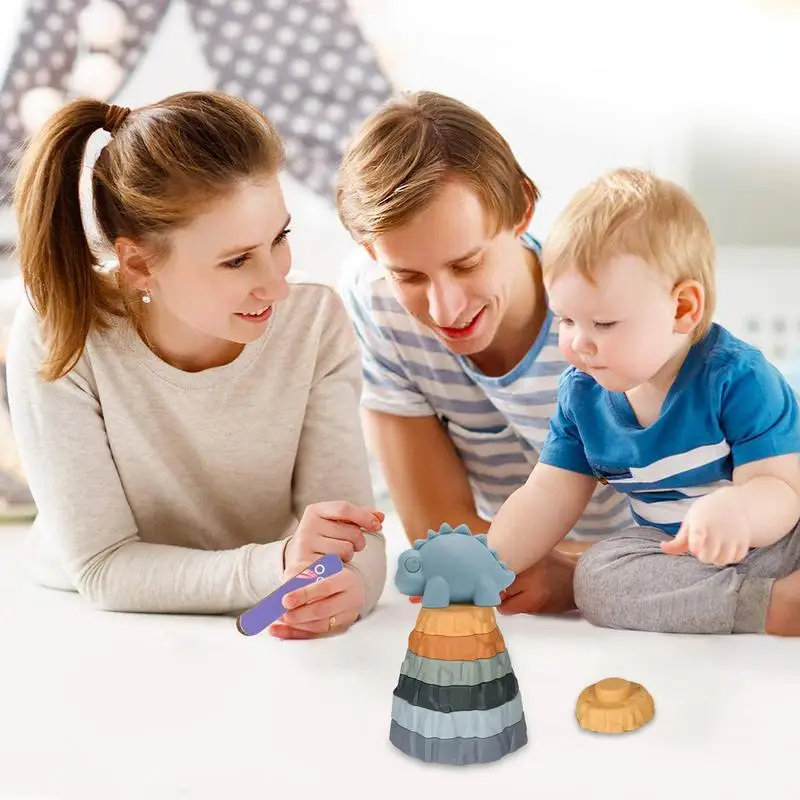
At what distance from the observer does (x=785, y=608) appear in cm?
94

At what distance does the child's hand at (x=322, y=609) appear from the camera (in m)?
0.98

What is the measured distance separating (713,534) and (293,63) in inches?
41.5

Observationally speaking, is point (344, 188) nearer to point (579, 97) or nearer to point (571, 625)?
point (571, 625)

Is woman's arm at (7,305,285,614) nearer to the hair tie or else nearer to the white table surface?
the white table surface

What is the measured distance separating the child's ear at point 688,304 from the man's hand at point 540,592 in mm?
283

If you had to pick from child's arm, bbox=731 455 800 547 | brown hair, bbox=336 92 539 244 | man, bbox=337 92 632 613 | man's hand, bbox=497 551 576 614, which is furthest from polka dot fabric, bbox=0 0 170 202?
child's arm, bbox=731 455 800 547

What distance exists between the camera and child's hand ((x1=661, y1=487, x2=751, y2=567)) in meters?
0.82

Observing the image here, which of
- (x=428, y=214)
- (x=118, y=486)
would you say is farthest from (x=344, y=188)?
(x=118, y=486)

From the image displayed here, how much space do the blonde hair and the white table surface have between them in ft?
1.01

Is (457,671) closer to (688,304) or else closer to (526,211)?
(688,304)

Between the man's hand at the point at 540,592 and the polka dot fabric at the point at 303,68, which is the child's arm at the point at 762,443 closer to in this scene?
the man's hand at the point at 540,592

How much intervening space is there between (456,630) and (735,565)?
337mm

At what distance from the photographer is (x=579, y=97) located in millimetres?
1594

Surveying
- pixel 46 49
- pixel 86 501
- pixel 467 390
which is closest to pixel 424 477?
pixel 467 390
